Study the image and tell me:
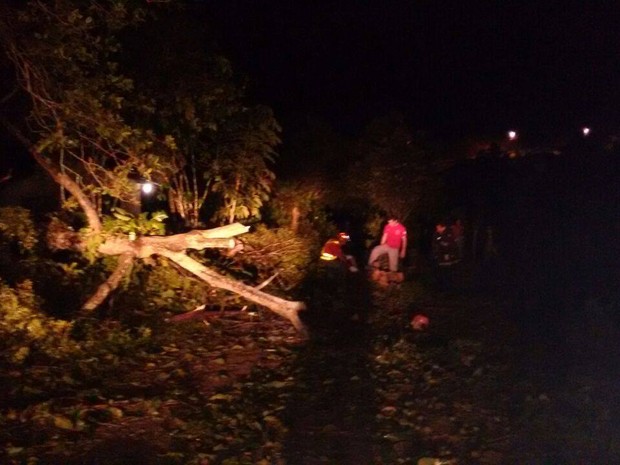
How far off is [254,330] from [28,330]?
9.50 feet

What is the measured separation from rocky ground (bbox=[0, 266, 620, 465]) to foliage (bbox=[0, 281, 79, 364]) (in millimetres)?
342

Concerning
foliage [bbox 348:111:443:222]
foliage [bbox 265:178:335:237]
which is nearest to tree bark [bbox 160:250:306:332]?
foliage [bbox 265:178:335:237]

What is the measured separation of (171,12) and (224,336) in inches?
173

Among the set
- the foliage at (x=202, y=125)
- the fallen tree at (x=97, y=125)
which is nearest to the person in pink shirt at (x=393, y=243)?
the foliage at (x=202, y=125)

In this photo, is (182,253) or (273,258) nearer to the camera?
(182,253)

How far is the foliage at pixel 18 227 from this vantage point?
8977 mm

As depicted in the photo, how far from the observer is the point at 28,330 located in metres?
7.89

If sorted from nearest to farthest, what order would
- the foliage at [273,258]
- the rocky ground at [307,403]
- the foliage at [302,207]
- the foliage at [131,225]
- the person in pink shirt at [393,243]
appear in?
the rocky ground at [307,403], the foliage at [131,225], the foliage at [273,258], the person in pink shirt at [393,243], the foliage at [302,207]

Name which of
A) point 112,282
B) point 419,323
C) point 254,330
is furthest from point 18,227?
point 419,323

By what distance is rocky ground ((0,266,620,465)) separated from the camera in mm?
6070

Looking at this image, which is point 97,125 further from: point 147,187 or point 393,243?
point 393,243

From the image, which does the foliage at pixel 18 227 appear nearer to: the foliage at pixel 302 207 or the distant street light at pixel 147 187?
the distant street light at pixel 147 187

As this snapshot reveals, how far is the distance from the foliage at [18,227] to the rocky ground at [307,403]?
6.78ft

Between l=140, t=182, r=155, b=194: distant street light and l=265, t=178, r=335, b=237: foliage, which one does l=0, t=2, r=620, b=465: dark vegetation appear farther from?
l=140, t=182, r=155, b=194: distant street light
